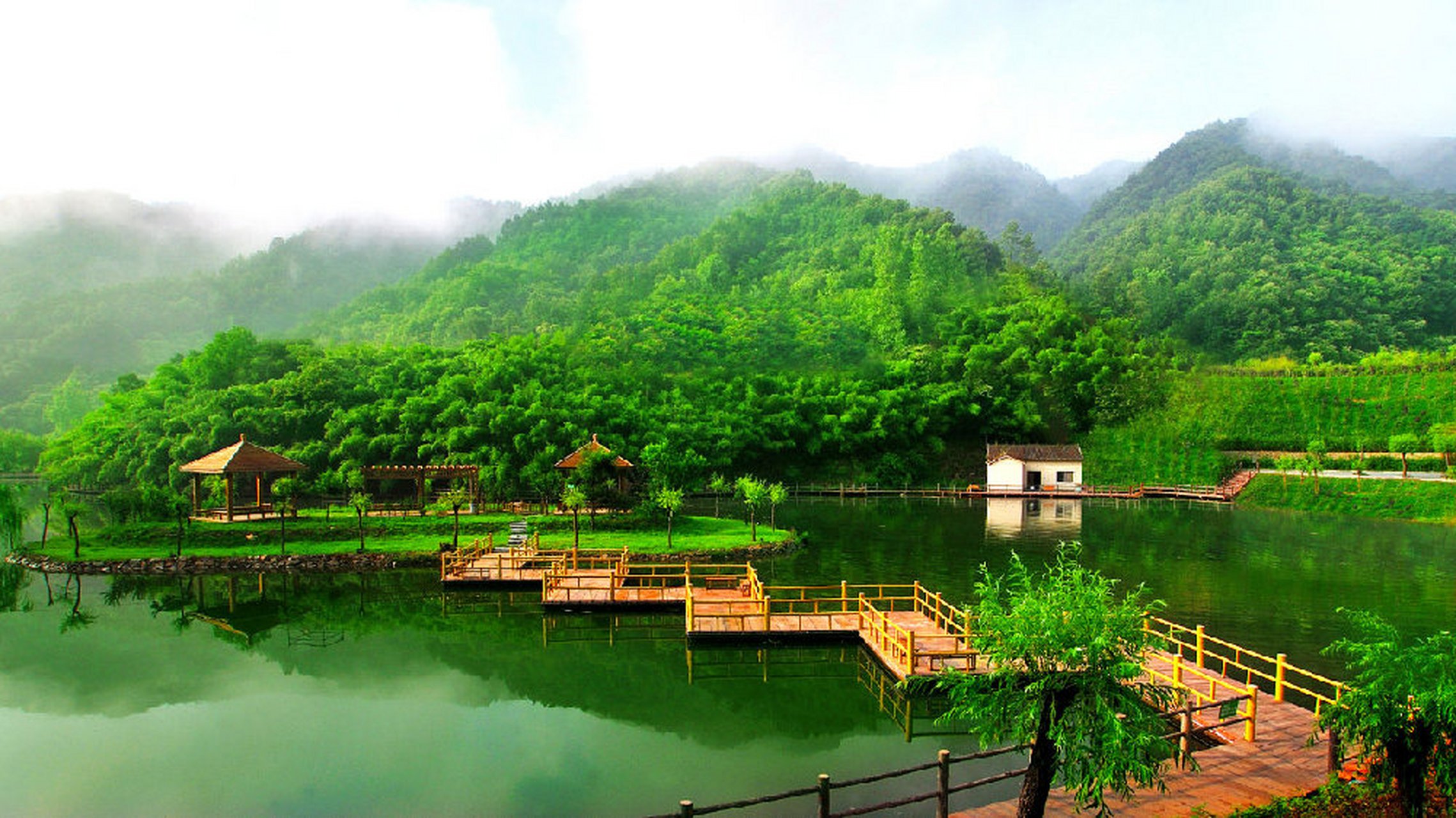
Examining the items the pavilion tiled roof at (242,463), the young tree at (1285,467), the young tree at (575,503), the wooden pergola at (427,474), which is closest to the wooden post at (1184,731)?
the young tree at (575,503)

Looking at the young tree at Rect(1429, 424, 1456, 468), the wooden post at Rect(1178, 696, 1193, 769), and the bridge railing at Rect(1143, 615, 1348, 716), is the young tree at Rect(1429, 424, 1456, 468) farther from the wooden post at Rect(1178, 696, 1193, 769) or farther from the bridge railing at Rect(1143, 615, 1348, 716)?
the wooden post at Rect(1178, 696, 1193, 769)

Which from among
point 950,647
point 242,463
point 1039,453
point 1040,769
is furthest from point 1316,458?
point 242,463

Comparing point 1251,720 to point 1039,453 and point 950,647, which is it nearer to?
point 950,647

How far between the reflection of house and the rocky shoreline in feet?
110

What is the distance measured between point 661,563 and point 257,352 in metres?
41.5

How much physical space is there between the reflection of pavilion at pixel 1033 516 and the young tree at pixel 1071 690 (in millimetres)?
26798

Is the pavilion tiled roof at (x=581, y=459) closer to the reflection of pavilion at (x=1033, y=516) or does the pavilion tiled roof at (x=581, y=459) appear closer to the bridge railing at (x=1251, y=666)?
the reflection of pavilion at (x=1033, y=516)

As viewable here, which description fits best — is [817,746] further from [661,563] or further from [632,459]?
[632,459]

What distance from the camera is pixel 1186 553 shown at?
2831 cm

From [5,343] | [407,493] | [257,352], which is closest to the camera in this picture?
[407,493]

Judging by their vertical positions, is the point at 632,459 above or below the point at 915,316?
below

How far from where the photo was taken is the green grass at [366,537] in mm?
26734

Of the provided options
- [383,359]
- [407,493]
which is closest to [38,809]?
[407,493]

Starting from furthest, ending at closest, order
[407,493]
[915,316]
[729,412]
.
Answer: [915,316] < [729,412] < [407,493]
